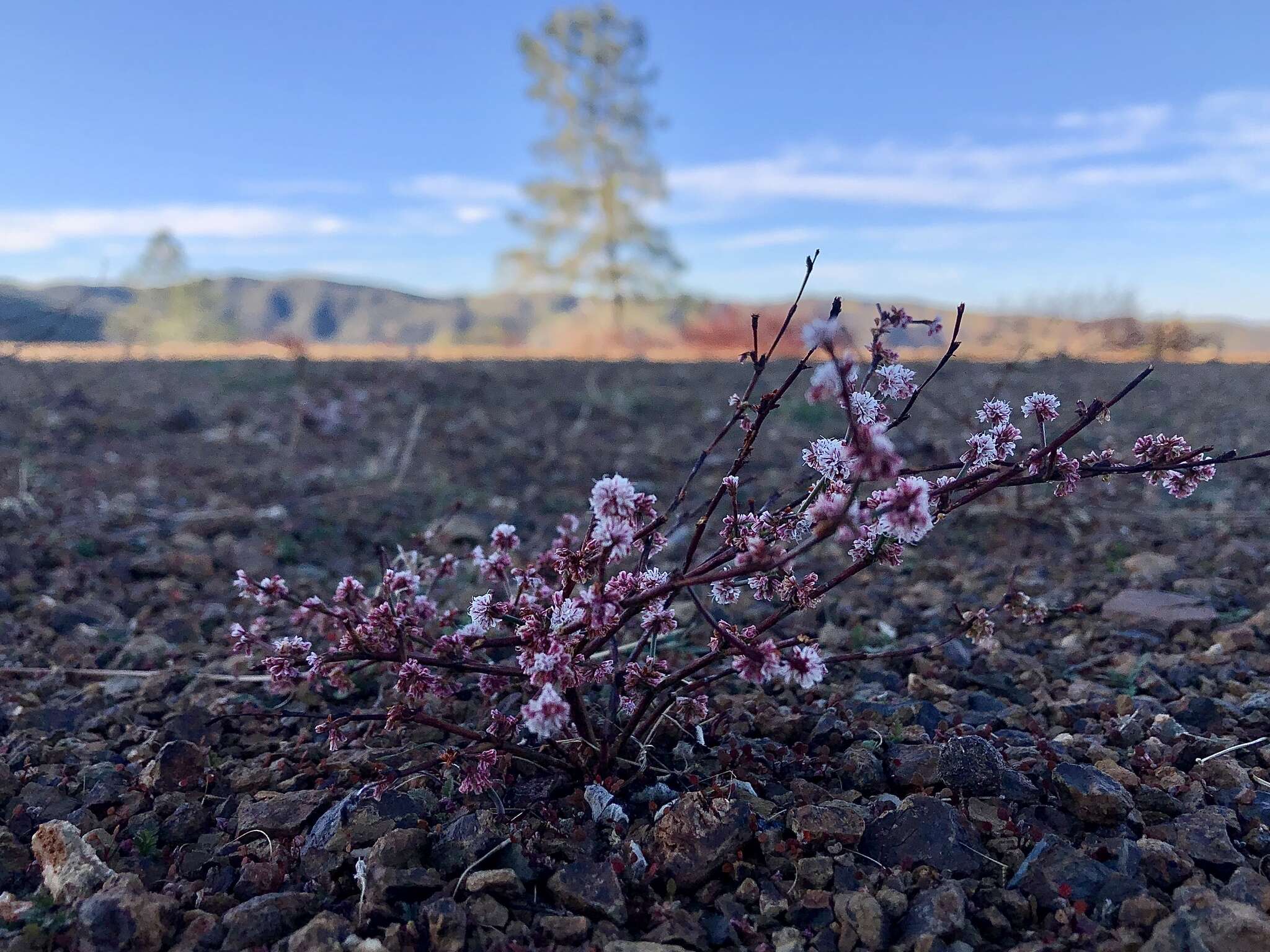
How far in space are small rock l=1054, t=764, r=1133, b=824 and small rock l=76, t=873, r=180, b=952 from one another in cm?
212

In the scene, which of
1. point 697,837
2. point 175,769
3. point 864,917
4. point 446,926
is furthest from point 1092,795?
point 175,769

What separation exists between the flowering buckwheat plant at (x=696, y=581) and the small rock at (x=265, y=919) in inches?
13.8

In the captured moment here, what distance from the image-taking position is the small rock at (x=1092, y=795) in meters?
2.18

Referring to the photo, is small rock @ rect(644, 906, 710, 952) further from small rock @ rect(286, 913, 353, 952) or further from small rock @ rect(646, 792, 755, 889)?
small rock @ rect(286, 913, 353, 952)

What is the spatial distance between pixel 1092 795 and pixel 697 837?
97 cm

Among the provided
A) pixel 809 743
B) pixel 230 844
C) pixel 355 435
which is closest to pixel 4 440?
pixel 355 435

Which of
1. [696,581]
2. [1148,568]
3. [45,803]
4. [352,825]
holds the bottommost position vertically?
[45,803]

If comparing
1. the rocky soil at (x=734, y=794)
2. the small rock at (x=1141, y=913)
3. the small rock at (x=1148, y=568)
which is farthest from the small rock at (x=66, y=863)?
the small rock at (x=1148, y=568)

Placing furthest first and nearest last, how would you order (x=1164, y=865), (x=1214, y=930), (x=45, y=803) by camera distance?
(x=45, y=803)
(x=1164, y=865)
(x=1214, y=930)

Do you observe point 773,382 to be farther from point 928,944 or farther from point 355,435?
point 928,944

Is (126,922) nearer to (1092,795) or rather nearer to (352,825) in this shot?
(352,825)

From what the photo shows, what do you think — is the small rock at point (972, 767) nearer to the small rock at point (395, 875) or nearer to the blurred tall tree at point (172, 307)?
the small rock at point (395, 875)

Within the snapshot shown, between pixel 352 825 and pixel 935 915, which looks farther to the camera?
pixel 352 825

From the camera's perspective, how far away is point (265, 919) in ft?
6.53
